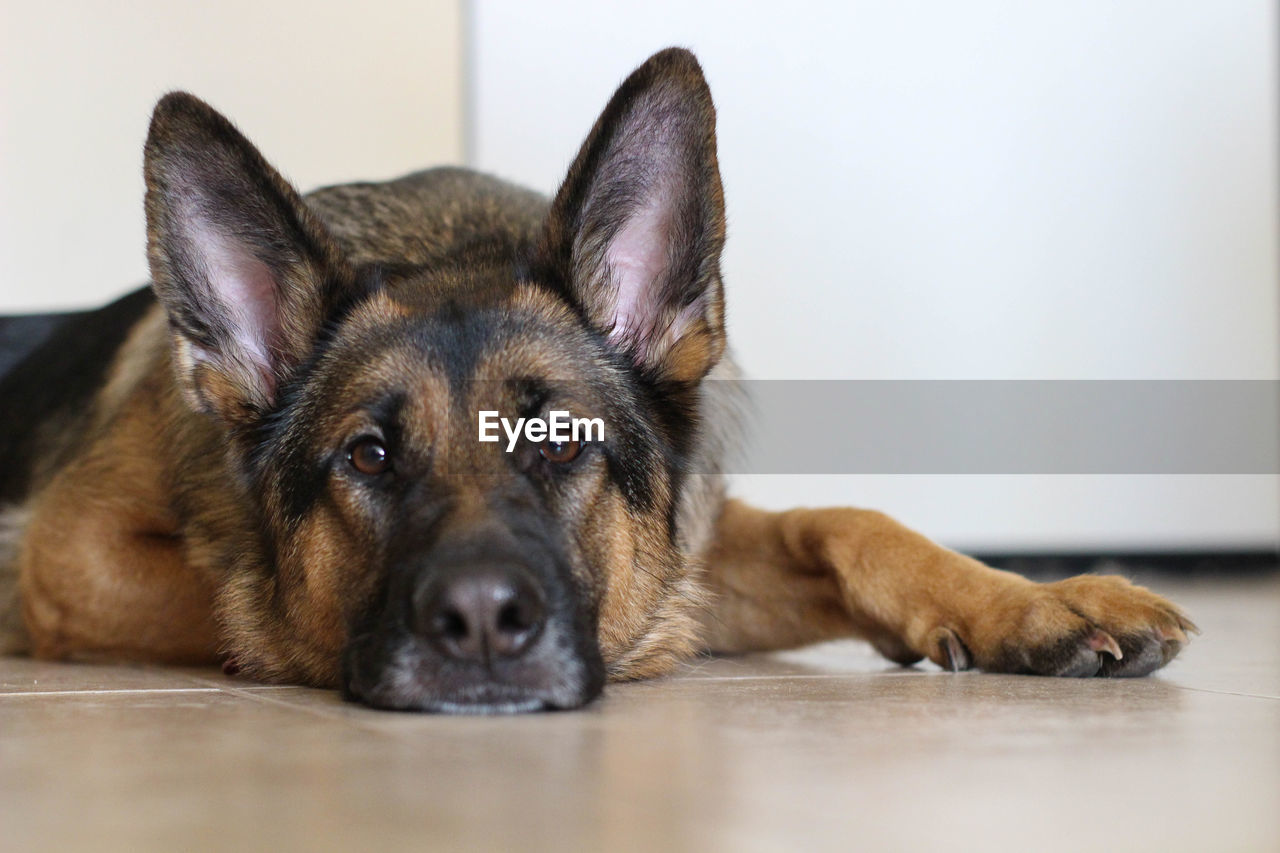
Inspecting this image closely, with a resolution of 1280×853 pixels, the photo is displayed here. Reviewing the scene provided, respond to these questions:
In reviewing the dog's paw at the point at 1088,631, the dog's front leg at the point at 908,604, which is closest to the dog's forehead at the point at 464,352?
the dog's front leg at the point at 908,604

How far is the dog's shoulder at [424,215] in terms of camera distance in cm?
277

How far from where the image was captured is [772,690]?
2.16 metres

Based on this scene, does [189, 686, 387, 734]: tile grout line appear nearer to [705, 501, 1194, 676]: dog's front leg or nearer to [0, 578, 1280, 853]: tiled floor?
[0, 578, 1280, 853]: tiled floor

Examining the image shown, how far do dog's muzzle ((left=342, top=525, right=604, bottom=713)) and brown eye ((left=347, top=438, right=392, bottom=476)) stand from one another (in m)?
0.26

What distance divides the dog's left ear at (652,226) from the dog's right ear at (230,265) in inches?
18.1

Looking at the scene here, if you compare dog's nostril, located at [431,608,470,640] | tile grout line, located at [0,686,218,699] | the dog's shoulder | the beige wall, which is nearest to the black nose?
A: dog's nostril, located at [431,608,470,640]

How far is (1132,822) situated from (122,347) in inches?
118

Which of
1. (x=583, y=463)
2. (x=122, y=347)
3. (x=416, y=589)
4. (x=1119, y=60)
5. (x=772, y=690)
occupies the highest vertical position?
(x=1119, y=60)

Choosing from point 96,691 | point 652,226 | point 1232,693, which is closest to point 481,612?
point 96,691

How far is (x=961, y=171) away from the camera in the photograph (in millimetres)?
5871

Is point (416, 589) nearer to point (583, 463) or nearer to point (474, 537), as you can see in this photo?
point (474, 537)

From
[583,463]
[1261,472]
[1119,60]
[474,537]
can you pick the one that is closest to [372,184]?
[583,463]

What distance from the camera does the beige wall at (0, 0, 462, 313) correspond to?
5887 mm

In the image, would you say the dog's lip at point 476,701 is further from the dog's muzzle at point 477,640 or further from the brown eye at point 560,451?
the brown eye at point 560,451
